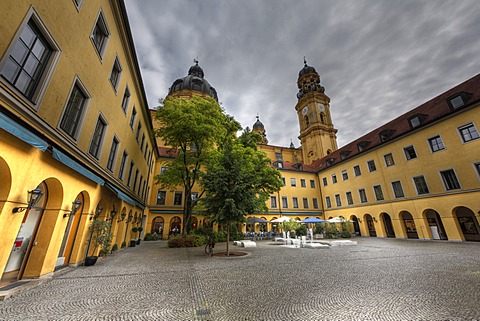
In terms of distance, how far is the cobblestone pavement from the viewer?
4191 millimetres

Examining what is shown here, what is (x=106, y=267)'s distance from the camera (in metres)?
8.99

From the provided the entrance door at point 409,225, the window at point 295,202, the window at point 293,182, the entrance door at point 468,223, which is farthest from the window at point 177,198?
the entrance door at point 468,223

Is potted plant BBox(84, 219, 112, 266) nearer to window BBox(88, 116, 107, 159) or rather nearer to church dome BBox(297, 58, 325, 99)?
window BBox(88, 116, 107, 159)

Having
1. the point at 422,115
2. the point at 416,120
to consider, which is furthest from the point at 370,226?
the point at 422,115

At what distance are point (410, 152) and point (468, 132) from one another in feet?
16.6

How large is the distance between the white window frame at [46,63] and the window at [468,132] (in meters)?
28.4

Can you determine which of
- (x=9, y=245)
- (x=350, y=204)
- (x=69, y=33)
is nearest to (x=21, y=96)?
(x=69, y=33)

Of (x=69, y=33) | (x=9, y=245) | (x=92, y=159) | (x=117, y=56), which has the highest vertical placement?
(x=117, y=56)

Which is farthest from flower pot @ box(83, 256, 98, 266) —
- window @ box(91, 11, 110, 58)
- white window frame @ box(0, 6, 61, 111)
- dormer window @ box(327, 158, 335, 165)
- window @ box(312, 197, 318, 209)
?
dormer window @ box(327, 158, 335, 165)

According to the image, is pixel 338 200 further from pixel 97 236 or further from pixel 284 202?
pixel 97 236

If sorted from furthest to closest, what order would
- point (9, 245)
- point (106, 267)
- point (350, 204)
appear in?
1. point (350, 204)
2. point (106, 267)
3. point (9, 245)

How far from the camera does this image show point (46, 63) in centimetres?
636

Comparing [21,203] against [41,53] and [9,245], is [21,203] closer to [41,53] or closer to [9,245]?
[9,245]

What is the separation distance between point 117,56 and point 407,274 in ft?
56.7
